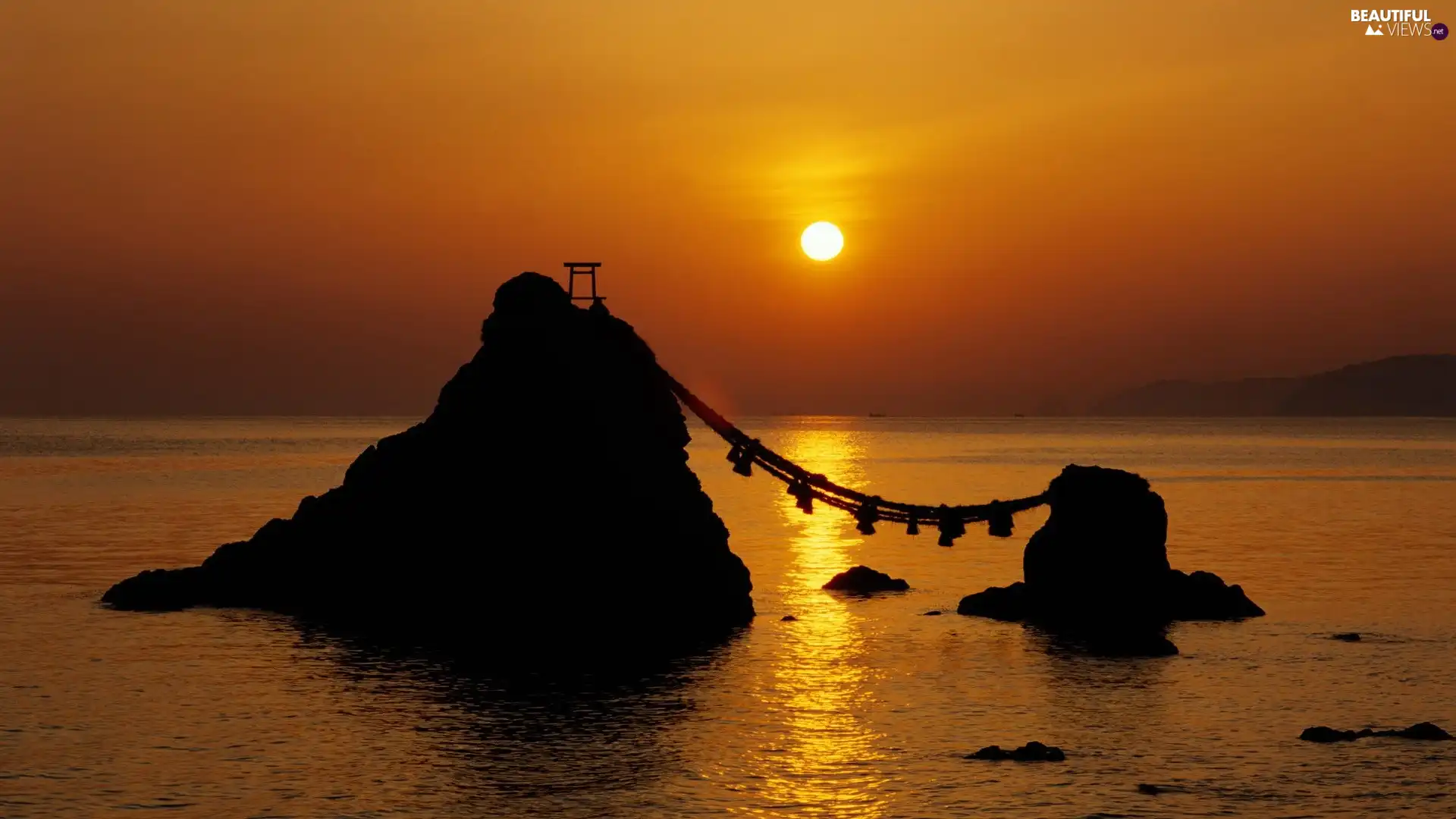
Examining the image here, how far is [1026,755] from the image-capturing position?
98.4 ft

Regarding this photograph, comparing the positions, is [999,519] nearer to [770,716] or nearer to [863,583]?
[863,583]

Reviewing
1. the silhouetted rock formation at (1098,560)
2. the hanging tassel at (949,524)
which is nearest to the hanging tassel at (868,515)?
the hanging tassel at (949,524)

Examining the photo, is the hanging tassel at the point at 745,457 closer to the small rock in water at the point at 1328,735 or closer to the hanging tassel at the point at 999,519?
the hanging tassel at the point at 999,519

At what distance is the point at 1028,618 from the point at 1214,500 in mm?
70030

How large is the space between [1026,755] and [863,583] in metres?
29.0

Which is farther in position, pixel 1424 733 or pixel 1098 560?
pixel 1098 560

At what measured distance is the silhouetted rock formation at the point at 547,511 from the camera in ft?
146

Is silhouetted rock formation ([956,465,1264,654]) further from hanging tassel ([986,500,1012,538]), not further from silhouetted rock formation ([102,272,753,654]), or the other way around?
silhouetted rock formation ([102,272,753,654])

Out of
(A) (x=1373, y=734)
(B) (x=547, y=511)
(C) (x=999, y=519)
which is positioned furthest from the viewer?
(C) (x=999, y=519)

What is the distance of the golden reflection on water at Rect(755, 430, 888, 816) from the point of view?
89.7ft

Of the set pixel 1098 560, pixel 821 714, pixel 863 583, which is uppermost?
pixel 1098 560

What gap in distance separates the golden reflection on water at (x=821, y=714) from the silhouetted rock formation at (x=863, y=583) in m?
0.75

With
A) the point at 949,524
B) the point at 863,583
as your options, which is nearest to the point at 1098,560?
the point at 949,524

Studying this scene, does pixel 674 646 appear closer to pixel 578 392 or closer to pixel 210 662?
pixel 578 392
